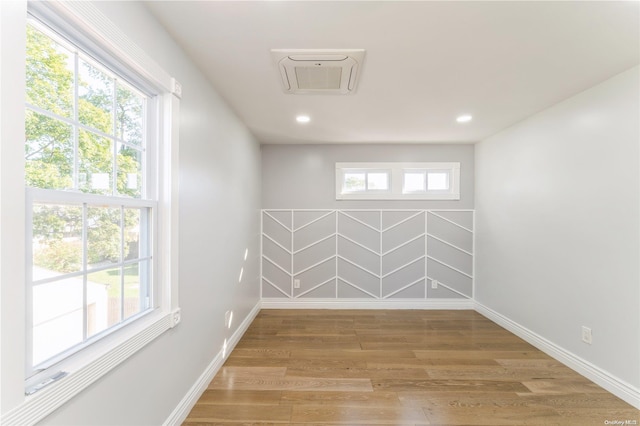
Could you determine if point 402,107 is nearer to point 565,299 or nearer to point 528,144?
point 528,144

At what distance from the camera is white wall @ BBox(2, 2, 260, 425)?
119cm

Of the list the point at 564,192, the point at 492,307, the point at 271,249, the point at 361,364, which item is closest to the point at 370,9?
the point at 564,192

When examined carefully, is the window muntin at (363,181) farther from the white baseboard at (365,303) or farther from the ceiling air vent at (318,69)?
the ceiling air vent at (318,69)

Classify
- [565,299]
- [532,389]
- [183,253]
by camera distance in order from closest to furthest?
Result: 1. [183,253]
2. [532,389]
3. [565,299]

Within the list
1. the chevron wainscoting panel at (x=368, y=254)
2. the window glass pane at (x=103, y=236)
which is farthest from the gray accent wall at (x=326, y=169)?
the window glass pane at (x=103, y=236)

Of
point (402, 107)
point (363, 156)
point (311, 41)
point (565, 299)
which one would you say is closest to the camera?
point (311, 41)

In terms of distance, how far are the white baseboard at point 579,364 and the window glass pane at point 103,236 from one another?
10.5 ft

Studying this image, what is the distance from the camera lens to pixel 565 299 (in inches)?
95.7

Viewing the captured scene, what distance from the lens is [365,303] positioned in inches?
155

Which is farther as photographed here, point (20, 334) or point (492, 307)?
point (492, 307)

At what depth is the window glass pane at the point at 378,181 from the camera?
13.1ft

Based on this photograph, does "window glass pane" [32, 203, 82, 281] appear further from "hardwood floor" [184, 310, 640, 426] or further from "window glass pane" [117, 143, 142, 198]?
"hardwood floor" [184, 310, 640, 426]

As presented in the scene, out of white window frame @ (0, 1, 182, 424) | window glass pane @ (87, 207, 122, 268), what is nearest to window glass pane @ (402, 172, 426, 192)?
white window frame @ (0, 1, 182, 424)

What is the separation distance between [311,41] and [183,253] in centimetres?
145
